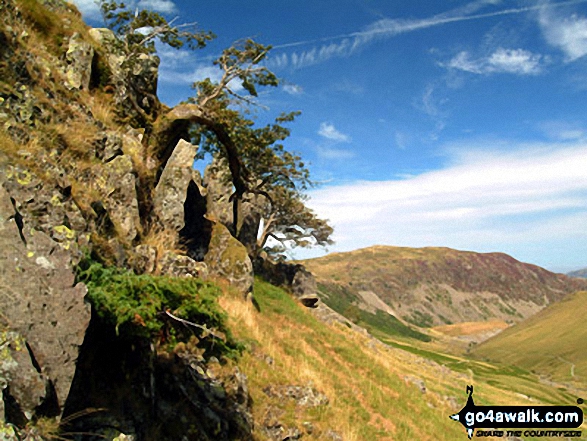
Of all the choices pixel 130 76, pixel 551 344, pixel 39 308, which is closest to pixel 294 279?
pixel 130 76

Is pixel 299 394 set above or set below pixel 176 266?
below

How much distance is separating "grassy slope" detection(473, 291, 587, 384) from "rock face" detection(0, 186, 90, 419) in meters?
143

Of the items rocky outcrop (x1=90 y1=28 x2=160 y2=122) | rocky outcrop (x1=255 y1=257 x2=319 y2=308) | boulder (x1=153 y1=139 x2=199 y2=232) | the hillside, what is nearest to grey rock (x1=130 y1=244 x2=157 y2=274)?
the hillside

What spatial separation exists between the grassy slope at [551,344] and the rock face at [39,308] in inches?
5635

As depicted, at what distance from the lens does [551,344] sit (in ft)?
507

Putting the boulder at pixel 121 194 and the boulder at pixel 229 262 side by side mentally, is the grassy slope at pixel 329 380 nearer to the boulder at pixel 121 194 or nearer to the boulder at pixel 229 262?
the boulder at pixel 229 262

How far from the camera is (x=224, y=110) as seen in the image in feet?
81.7

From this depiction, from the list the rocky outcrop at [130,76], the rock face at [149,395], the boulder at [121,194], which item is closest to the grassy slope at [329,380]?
the rock face at [149,395]

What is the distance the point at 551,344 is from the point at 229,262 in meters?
179

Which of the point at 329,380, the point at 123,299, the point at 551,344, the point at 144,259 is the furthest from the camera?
the point at 551,344

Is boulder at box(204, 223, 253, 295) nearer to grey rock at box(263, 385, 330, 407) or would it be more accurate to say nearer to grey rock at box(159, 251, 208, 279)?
grey rock at box(159, 251, 208, 279)

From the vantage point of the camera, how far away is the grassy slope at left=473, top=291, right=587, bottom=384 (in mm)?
127000

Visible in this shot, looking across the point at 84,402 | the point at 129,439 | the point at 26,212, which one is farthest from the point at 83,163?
the point at 129,439

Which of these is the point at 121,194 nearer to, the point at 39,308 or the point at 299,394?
the point at 39,308
